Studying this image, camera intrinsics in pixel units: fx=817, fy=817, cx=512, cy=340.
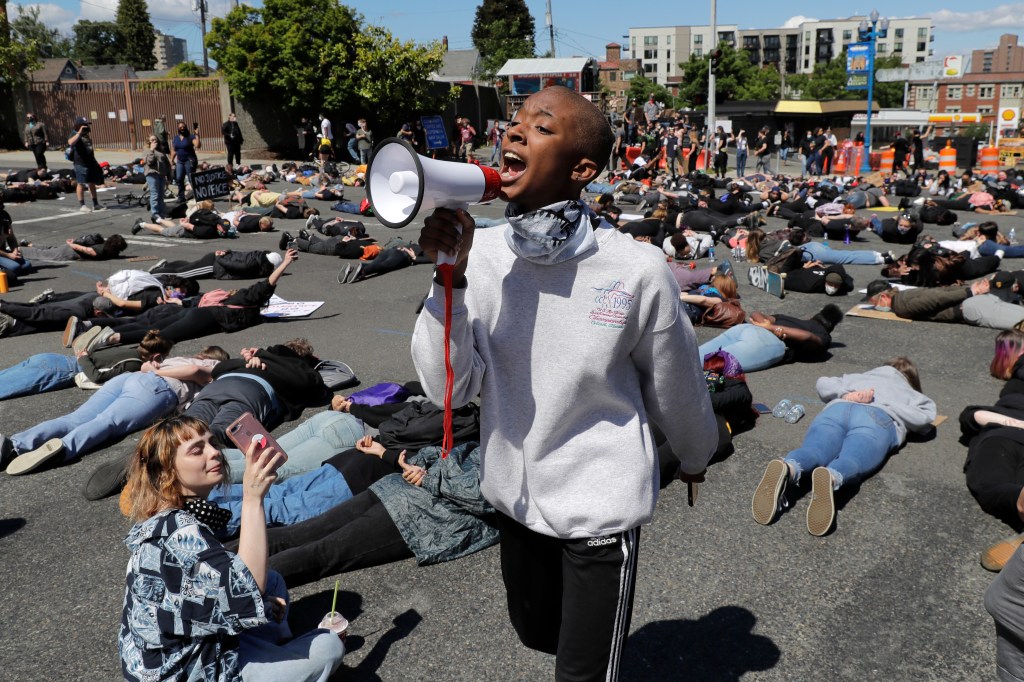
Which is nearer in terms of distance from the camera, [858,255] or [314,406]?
[314,406]

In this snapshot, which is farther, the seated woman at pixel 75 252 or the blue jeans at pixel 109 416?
the seated woman at pixel 75 252

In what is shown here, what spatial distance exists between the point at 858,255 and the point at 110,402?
10482 millimetres

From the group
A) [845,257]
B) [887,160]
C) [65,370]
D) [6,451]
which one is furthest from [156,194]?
[887,160]

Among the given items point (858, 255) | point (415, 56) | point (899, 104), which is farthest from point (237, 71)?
point (899, 104)

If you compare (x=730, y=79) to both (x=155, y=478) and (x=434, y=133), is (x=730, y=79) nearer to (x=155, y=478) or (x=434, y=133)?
(x=434, y=133)

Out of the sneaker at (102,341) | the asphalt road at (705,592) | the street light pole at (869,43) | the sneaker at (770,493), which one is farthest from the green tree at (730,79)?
the sneaker at (770,493)

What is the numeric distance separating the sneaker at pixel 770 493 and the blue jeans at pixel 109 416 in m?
4.27

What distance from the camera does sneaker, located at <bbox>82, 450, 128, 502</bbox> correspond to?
5039mm

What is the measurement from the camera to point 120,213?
1798cm

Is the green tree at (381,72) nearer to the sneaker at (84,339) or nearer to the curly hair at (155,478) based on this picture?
the sneaker at (84,339)

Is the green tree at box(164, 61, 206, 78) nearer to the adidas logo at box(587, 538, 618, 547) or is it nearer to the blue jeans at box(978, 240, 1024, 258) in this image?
the blue jeans at box(978, 240, 1024, 258)

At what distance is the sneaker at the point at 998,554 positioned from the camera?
161 inches

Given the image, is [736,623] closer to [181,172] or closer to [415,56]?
[181,172]

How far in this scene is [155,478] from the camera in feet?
9.29
